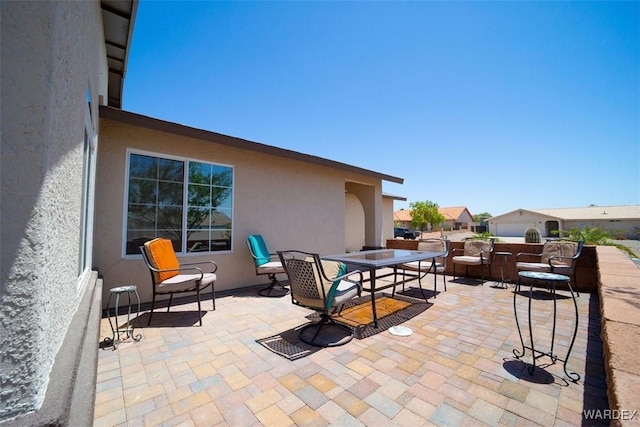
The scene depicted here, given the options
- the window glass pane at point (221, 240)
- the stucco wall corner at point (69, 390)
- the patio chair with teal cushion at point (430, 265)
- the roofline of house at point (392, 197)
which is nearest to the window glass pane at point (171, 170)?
the window glass pane at point (221, 240)

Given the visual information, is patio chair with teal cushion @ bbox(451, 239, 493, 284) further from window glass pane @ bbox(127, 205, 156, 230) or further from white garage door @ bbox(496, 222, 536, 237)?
white garage door @ bbox(496, 222, 536, 237)

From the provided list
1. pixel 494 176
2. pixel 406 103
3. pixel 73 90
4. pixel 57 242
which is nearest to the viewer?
pixel 57 242

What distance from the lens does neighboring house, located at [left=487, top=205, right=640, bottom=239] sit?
32.7m

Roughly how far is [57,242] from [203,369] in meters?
1.99

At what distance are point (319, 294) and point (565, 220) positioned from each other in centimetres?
4488

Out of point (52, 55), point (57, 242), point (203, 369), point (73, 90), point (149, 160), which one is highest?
point (149, 160)

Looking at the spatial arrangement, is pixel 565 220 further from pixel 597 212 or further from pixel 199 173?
pixel 199 173

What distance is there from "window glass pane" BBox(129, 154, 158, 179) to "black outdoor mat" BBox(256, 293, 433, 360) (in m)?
3.51

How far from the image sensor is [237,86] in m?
8.00

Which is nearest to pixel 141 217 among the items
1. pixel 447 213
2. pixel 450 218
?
pixel 450 218

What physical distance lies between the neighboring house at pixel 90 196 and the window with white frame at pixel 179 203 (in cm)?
2

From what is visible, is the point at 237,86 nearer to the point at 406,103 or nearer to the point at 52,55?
the point at 406,103

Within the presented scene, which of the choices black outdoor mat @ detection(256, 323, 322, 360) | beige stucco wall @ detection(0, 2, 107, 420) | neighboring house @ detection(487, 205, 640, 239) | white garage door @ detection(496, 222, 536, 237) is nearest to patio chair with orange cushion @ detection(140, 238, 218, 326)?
black outdoor mat @ detection(256, 323, 322, 360)

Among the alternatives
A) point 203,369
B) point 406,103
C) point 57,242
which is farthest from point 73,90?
point 406,103
